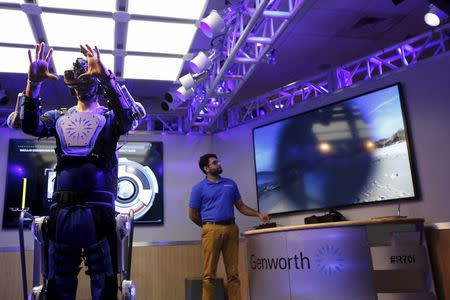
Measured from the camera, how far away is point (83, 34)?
4.70 m

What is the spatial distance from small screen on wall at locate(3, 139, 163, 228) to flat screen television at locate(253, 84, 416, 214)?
165 centimetres

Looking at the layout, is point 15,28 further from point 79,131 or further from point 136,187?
point 79,131

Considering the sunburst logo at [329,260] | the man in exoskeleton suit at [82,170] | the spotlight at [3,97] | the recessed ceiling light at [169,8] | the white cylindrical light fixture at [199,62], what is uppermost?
the recessed ceiling light at [169,8]

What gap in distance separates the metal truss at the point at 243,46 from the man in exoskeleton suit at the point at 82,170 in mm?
2271

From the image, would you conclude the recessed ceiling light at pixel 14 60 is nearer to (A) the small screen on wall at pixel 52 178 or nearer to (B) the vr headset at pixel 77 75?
(A) the small screen on wall at pixel 52 178

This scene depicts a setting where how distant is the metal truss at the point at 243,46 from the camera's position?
13.2 feet

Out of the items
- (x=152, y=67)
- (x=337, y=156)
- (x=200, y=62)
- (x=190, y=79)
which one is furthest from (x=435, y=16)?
(x=152, y=67)

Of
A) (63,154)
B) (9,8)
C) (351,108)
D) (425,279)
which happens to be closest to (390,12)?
(351,108)

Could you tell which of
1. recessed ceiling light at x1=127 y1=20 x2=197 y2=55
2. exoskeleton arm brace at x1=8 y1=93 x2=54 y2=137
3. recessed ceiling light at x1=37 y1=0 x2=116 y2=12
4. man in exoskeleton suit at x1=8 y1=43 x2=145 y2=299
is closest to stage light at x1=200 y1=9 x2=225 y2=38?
recessed ceiling light at x1=127 y1=20 x2=197 y2=55

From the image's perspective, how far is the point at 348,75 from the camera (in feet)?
17.5

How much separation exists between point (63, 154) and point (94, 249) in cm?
43

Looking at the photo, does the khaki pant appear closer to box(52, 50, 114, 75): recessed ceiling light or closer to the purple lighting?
box(52, 50, 114, 75): recessed ceiling light

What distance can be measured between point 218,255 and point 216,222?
321 millimetres

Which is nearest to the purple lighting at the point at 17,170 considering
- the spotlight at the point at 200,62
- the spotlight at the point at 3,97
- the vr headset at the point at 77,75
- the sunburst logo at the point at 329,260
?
the spotlight at the point at 3,97
